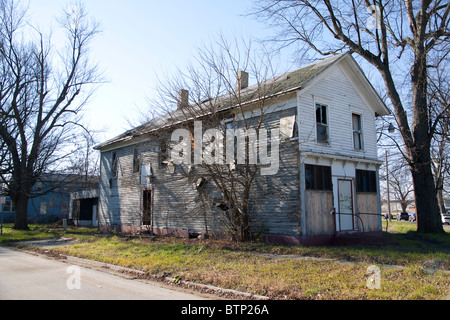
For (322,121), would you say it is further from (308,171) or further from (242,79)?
(242,79)

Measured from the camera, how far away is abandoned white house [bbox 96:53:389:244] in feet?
45.5

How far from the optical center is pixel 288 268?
892 centimetres

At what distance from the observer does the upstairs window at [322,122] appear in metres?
14.9

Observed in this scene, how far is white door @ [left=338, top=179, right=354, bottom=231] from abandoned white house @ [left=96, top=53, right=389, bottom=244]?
0.14 ft

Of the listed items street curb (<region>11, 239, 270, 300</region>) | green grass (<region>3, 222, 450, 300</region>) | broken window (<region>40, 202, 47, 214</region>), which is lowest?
street curb (<region>11, 239, 270, 300</region>)

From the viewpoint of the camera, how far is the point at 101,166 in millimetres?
25531

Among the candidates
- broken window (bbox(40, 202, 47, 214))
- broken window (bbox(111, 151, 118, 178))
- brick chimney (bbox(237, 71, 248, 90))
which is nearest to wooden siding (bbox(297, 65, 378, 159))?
brick chimney (bbox(237, 71, 248, 90))

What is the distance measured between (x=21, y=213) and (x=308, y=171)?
22.3 m

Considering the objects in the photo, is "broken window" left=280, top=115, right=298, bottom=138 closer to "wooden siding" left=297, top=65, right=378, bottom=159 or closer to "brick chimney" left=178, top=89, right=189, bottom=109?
"wooden siding" left=297, top=65, right=378, bottom=159

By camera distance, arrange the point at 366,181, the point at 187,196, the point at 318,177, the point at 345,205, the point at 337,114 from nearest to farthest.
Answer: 1. the point at 318,177
2. the point at 345,205
3. the point at 337,114
4. the point at 366,181
5. the point at 187,196

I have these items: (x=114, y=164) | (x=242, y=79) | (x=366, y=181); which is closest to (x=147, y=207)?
(x=114, y=164)
